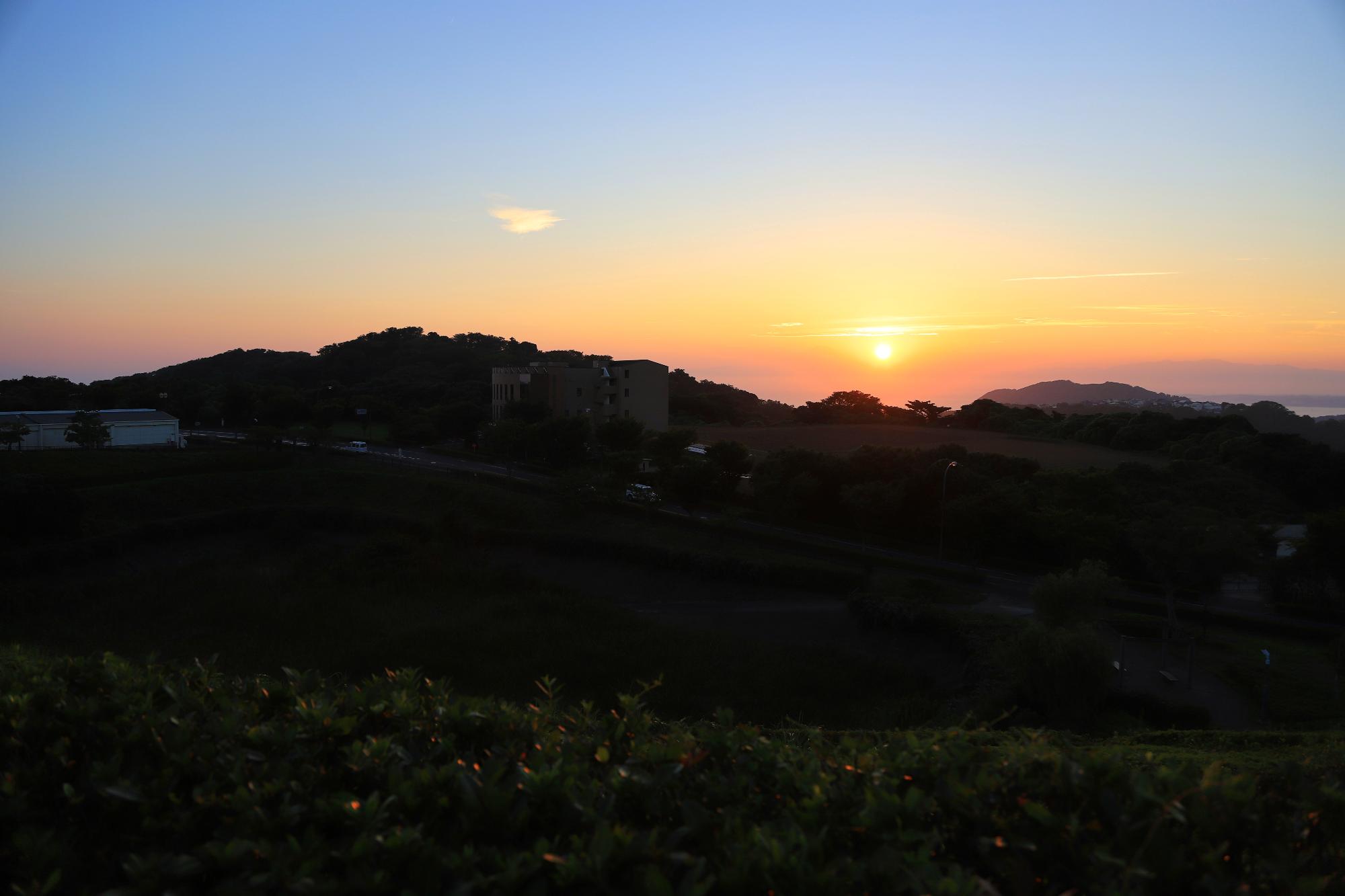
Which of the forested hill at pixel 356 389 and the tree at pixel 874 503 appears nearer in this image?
the tree at pixel 874 503

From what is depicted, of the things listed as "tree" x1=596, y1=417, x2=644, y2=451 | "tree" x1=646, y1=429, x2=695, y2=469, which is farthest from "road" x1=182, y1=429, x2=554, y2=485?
"tree" x1=646, y1=429, x2=695, y2=469

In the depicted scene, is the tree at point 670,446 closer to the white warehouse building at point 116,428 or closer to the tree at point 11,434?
the white warehouse building at point 116,428

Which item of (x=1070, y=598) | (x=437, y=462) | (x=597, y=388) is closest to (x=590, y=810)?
(x=1070, y=598)

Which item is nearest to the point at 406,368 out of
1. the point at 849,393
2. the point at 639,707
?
the point at 849,393

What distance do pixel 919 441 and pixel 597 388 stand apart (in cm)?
1851

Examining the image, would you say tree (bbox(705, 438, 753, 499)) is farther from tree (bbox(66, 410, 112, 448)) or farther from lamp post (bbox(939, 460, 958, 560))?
tree (bbox(66, 410, 112, 448))

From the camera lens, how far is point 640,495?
97.1 ft

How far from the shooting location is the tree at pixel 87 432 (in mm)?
33719

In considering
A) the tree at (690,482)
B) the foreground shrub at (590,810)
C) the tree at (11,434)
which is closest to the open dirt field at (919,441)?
the tree at (690,482)

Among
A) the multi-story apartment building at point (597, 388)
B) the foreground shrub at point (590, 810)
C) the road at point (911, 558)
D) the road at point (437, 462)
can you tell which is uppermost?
the multi-story apartment building at point (597, 388)

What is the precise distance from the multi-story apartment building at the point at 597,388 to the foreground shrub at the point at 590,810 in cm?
4301

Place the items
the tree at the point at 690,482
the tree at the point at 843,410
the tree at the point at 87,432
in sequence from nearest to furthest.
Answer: the tree at the point at 690,482 → the tree at the point at 87,432 → the tree at the point at 843,410

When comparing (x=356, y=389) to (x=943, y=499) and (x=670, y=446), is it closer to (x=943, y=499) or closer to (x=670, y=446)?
(x=670, y=446)

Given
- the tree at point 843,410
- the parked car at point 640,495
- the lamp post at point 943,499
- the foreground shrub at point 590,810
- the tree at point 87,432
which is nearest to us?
the foreground shrub at point 590,810
